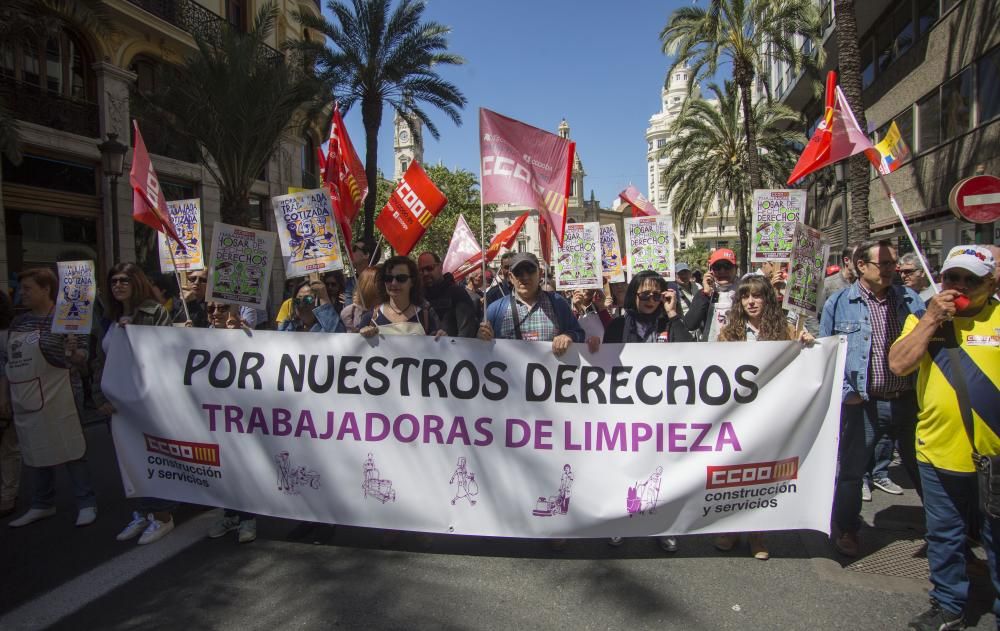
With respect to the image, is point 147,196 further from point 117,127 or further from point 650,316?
point 117,127

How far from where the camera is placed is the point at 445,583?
3404 millimetres

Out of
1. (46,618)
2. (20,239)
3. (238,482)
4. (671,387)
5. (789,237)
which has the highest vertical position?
(20,239)

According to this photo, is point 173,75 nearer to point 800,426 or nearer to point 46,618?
point 46,618

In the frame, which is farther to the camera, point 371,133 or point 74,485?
point 371,133

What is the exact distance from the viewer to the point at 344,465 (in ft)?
12.3

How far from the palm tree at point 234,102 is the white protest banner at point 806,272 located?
13.5m

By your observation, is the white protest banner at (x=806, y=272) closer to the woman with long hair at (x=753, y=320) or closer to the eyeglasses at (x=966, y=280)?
the woman with long hair at (x=753, y=320)

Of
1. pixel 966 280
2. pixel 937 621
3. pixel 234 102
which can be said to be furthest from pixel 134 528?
pixel 234 102

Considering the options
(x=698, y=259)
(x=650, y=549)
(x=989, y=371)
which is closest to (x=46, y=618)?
(x=650, y=549)

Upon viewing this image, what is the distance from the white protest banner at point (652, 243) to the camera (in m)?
6.33

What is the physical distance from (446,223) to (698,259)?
108 feet

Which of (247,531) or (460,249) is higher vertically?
(460,249)

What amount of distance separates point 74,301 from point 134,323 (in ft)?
1.38

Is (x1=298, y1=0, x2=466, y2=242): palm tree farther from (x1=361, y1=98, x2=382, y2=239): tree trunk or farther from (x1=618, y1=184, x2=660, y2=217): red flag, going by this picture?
(x1=618, y1=184, x2=660, y2=217): red flag
